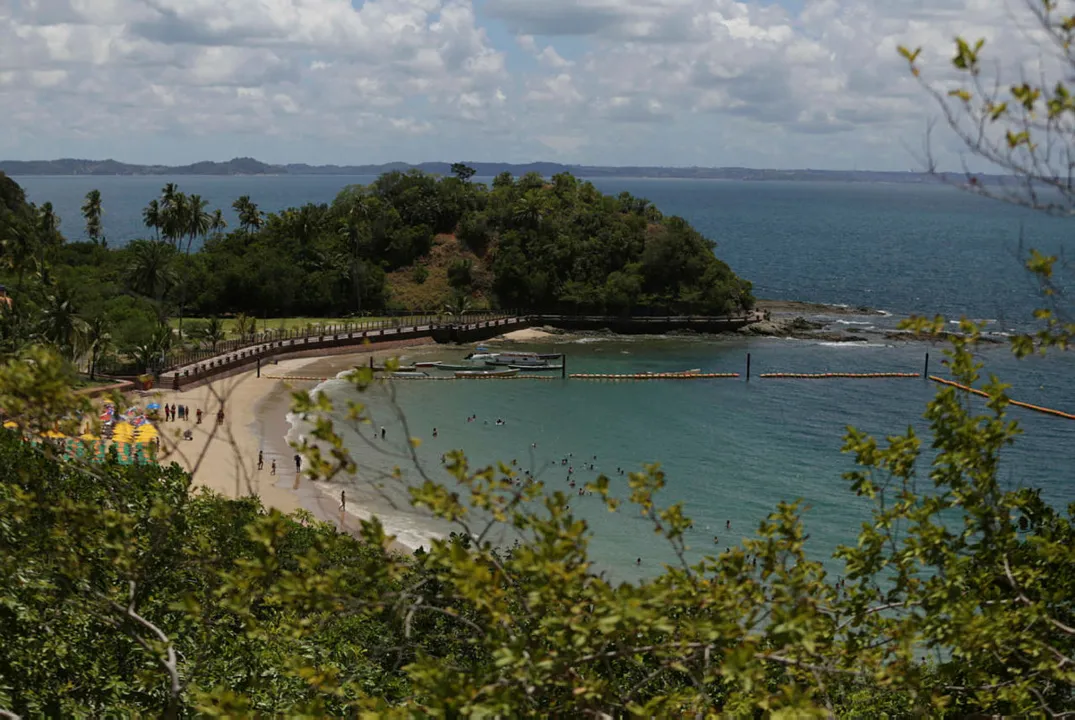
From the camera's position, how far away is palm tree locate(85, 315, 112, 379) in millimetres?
59106

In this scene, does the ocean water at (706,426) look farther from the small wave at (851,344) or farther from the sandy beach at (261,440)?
the sandy beach at (261,440)

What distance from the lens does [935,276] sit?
449ft

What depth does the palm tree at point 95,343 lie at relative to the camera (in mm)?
59106

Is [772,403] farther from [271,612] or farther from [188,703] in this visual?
[188,703]

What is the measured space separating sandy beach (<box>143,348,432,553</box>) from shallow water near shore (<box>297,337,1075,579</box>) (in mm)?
1919

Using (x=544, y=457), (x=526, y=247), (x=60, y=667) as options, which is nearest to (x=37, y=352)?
(x=60, y=667)

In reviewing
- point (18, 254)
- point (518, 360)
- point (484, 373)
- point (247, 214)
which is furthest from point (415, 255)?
point (18, 254)

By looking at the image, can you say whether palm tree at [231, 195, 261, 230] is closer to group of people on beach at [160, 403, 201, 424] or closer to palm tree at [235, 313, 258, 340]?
palm tree at [235, 313, 258, 340]

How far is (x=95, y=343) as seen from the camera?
2360 inches

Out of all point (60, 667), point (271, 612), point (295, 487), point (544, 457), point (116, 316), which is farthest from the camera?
Result: point (116, 316)

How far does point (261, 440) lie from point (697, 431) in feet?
71.2

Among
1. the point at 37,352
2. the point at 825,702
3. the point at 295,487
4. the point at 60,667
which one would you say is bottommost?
the point at 295,487

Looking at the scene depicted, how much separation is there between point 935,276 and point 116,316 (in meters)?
100

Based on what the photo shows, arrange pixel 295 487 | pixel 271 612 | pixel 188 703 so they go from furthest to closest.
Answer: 1. pixel 295 487
2. pixel 271 612
3. pixel 188 703
